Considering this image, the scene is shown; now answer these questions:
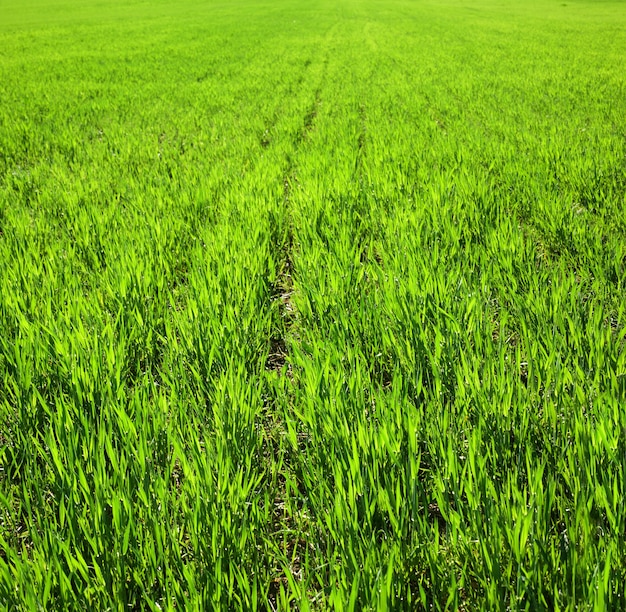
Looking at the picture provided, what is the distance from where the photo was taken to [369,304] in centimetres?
201

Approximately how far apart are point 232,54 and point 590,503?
15.9 m

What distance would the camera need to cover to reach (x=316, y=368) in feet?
5.06

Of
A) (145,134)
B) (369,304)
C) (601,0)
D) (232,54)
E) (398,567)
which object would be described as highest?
(601,0)

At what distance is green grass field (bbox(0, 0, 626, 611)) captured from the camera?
1.00 metres

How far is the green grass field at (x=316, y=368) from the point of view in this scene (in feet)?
3.29

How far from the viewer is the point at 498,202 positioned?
3.17 metres

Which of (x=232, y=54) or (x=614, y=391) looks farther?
(x=232, y=54)

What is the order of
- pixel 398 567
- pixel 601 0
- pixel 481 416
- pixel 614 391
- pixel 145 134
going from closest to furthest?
pixel 398 567 < pixel 481 416 < pixel 614 391 < pixel 145 134 < pixel 601 0

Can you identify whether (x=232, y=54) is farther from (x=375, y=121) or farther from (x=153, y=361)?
(x=153, y=361)

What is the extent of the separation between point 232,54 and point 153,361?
14.9m

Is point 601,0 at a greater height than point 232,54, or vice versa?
point 601,0

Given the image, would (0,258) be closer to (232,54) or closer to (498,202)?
(498,202)

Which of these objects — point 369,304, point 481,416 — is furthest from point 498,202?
point 481,416

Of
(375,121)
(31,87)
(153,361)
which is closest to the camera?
(153,361)
